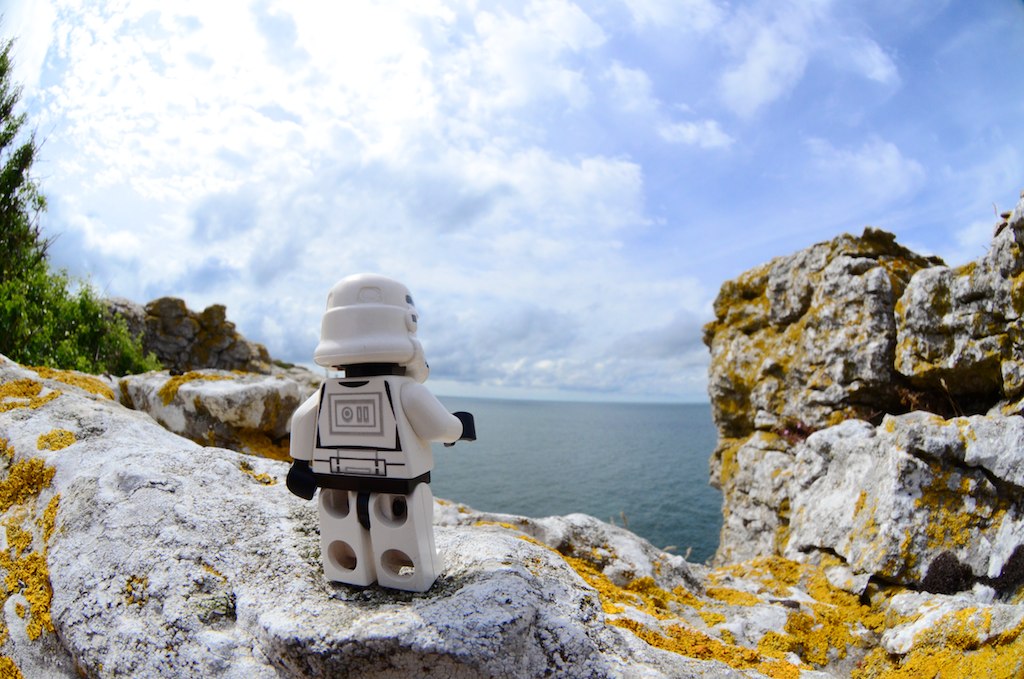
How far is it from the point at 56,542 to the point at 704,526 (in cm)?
2700

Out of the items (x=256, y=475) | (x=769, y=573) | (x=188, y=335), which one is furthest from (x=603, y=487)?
(x=256, y=475)

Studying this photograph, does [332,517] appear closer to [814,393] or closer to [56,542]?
[56,542]

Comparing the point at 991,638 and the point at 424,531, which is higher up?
the point at 424,531

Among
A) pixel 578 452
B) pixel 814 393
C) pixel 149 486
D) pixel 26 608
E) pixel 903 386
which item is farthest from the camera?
pixel 578 452

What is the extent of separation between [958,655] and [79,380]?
1055cm

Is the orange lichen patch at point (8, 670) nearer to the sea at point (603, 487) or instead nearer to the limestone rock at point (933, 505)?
the limestone rock at point (933, 505)

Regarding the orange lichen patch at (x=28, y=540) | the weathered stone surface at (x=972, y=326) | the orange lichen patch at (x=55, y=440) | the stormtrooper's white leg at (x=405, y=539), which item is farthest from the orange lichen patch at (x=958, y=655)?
the orange lichen patch at (x=55, y=440)

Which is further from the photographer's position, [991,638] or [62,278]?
[62,278]

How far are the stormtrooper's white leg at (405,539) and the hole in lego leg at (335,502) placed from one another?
33 centimetres

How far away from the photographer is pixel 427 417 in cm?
373

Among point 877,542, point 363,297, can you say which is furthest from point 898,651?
point 363,297

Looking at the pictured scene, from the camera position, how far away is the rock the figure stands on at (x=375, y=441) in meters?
3.69

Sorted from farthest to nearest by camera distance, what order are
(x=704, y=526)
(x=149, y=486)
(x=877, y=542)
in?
(x=704, y=526) < (x=877, y=542) < (x=149, y=486)

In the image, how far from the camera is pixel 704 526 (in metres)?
25.9
